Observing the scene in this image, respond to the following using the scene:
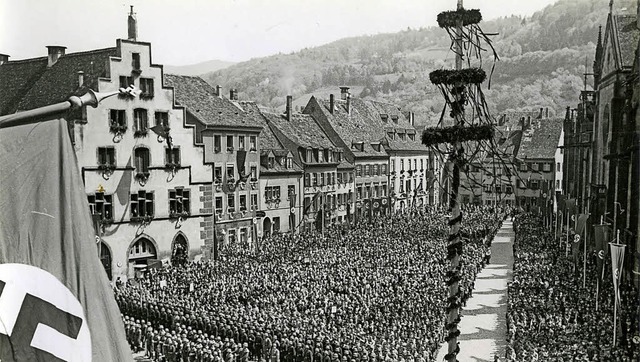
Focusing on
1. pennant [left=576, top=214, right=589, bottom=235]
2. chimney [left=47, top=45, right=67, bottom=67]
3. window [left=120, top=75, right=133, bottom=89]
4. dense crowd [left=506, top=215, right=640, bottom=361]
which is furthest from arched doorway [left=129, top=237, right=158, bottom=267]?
pennant [left=576, top=214, right=589, bottom=235]

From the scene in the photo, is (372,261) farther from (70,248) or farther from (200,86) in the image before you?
(70,248)

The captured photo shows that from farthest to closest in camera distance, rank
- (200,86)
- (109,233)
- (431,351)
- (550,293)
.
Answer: (200,86) → (109,233) → (550,293) → (431,351)

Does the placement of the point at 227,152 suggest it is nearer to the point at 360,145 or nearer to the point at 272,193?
the point at 272,193

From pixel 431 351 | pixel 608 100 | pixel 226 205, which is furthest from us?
pixel 226 205

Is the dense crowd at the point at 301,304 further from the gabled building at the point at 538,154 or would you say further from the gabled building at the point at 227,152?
the gabled building at the point at 538,154

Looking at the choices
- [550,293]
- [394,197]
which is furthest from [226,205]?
[394,197]

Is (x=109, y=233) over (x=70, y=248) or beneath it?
beneath

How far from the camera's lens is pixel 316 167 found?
7038 centimetres

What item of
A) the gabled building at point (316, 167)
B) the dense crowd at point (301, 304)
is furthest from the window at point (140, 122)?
the gabled building at point (316, 167)

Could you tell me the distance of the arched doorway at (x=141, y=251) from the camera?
151 feet

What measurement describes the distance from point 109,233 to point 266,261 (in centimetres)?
1169

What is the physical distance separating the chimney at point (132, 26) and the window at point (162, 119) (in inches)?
250

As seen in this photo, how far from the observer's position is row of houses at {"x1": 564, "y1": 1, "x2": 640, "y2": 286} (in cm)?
3988

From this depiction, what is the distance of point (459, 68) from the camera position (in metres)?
11.4
